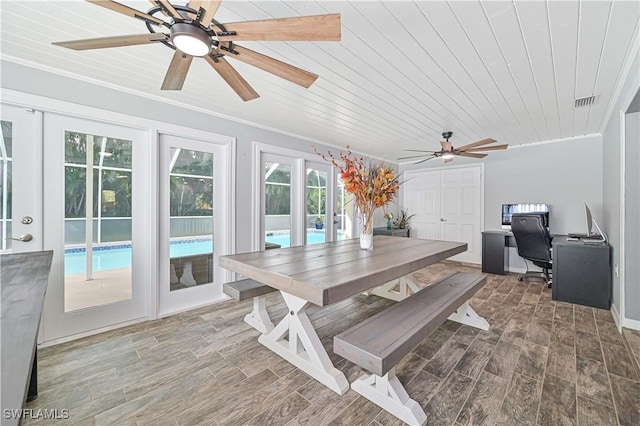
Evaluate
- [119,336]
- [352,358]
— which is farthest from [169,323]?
[352,358]

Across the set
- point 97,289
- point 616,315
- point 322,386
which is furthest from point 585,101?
point 97,289

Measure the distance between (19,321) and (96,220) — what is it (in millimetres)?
1997

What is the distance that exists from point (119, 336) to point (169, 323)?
0.41 meters

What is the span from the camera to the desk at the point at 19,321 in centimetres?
59

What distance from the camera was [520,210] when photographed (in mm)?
4648

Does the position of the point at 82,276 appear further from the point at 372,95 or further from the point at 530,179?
the point at 530,179

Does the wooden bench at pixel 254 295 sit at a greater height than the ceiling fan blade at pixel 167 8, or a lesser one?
lesser

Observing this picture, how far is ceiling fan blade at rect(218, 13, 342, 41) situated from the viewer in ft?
3.74

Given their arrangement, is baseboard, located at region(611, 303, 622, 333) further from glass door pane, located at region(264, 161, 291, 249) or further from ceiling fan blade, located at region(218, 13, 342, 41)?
glass door pane, located at region(264, 161, 291, 249)

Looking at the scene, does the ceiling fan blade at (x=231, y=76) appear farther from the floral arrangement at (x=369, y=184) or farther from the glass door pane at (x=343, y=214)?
the glass door pane at (x=343, y=214)

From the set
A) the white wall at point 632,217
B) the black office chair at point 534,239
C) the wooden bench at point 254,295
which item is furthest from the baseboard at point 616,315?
the wooden bench at point 254,295

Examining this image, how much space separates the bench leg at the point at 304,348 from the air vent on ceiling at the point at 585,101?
3.52 meters

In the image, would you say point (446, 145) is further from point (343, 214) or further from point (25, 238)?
point (25, 238)

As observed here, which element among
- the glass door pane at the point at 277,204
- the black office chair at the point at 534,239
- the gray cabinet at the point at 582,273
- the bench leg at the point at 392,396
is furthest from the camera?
the glass door pane at the point at 277,204
